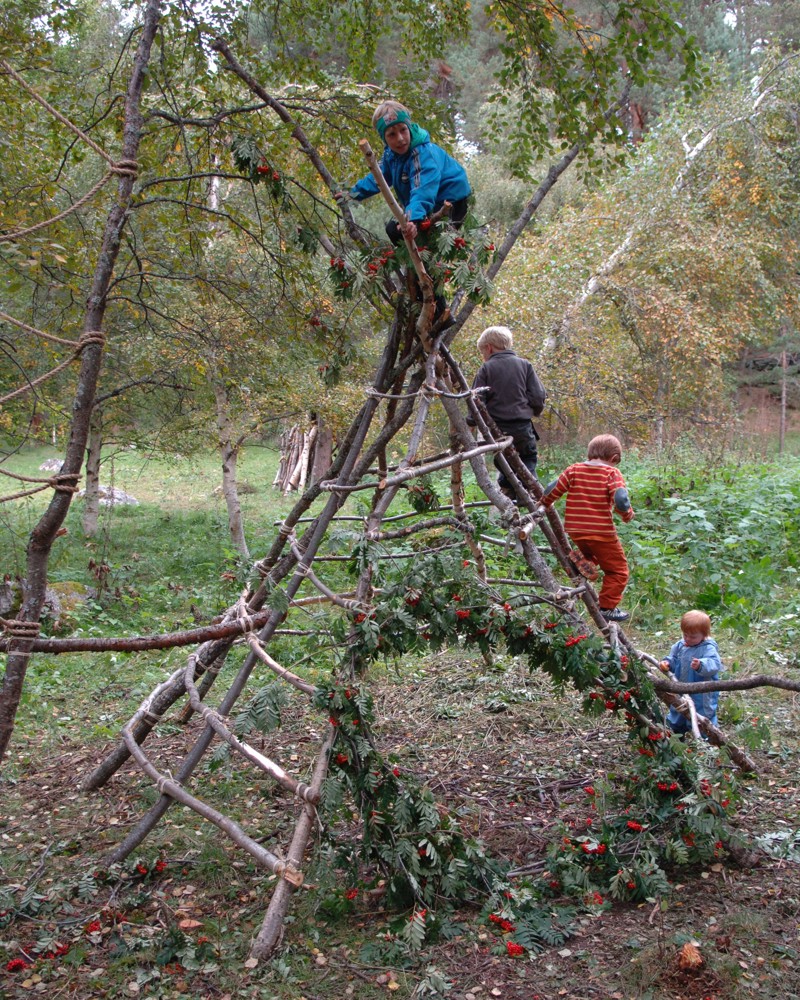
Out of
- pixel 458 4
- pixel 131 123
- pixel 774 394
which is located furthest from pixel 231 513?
pixel 774 394

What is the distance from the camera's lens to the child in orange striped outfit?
3951 mm

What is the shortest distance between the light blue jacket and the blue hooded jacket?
2350 mm

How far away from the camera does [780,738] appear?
443 cm

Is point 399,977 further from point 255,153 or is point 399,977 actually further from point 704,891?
point 255,153

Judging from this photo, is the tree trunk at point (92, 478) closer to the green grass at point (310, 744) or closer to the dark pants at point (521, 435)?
the green grass at point (310, 744)

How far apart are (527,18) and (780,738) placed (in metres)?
4.08

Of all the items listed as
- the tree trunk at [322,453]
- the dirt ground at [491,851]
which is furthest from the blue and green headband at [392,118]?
the tree trunk at [322,453]

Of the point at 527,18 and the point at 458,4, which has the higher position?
the point at 458,4

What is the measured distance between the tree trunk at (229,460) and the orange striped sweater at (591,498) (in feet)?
21.1

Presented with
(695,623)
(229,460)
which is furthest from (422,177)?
(229,460)

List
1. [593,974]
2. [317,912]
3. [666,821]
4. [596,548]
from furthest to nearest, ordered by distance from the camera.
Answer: [596,548]
[666,821]
[317,912]
[593,974]

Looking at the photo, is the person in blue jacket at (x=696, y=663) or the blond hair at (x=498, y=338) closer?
the person in blue jacket at (x=696, y=663)

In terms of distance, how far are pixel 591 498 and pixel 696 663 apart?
897mm

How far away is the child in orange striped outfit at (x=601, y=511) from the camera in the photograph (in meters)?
3.95
